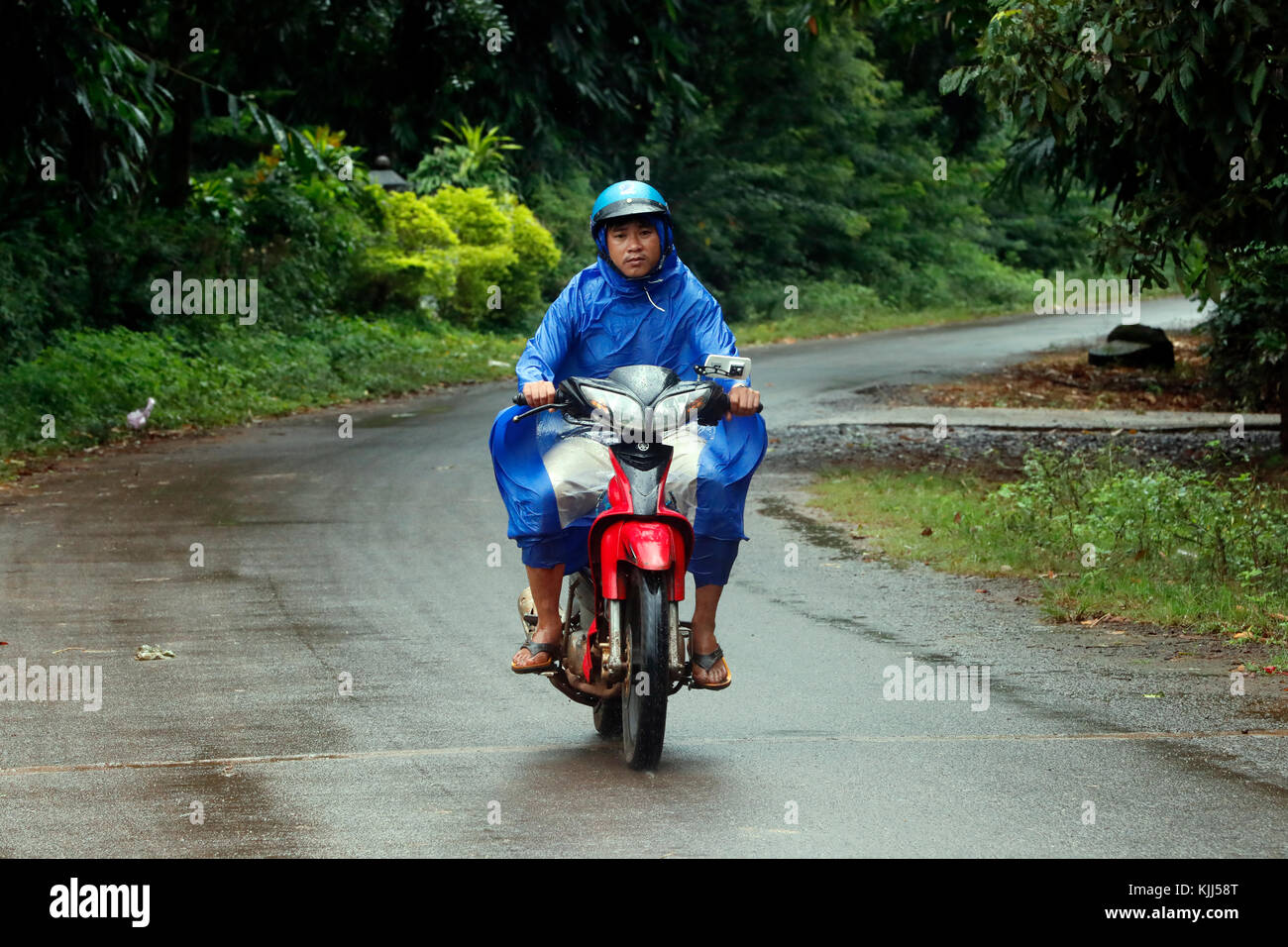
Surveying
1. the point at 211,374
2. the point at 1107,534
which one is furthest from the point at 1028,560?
the point at 211,374

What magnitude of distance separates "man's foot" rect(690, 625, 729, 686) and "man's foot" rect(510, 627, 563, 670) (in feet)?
1.66

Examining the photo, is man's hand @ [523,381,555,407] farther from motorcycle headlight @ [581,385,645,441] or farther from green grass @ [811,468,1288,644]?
green grass @ [811,468,1288,644]

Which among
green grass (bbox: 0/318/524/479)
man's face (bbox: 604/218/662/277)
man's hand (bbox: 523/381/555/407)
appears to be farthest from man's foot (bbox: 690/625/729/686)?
green grass (bbox: 0/318/524/479)

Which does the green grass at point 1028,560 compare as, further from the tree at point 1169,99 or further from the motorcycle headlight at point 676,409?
the motorcycle headlight at point 676,409

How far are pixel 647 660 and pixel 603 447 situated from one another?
2.78ft

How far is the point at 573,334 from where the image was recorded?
20.9 ft

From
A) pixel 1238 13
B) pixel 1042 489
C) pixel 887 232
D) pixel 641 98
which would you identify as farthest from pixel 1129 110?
pixel 887 232

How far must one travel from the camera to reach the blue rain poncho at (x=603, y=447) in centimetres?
610

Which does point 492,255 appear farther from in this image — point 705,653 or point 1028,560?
point 705,653

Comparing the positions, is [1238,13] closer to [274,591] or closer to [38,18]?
[274,591]

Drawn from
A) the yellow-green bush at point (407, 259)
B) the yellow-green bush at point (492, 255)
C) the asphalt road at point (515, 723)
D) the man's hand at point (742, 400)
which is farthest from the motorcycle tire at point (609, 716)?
the yellow-green bush at point (492, 255)

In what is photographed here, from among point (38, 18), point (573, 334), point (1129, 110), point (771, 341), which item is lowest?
point (771, 341)

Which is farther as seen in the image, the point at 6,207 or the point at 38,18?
the point at 6,207

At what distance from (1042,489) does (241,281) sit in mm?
14982
